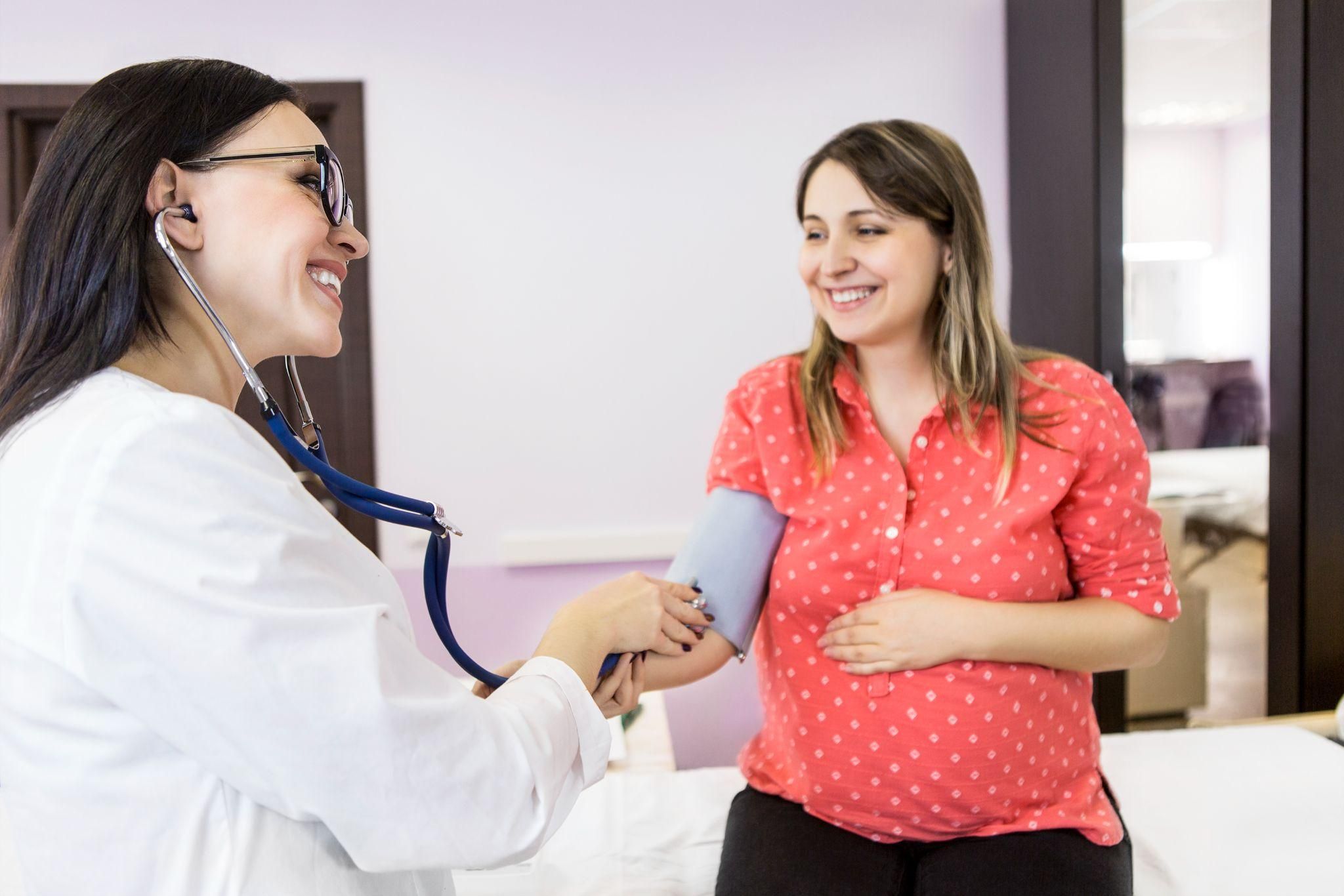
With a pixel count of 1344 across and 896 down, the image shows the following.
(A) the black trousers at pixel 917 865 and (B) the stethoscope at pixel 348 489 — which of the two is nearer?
(B) the stethoscope at pixel 348 489

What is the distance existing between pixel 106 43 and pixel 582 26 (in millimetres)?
1236

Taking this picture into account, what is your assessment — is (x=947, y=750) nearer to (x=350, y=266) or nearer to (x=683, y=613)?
(x=683, y=613)

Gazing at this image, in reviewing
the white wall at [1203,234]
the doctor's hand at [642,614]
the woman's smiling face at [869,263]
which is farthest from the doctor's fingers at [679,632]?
the white wall at [1203,234]

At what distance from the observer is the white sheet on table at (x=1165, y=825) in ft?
4.67

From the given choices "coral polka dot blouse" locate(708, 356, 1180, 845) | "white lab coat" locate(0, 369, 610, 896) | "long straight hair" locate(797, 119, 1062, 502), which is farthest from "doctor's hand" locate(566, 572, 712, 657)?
"white lab coat" locate(0, 369, 610, 896)

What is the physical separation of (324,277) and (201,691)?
1.44ft

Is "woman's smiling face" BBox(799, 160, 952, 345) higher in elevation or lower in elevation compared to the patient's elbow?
higher

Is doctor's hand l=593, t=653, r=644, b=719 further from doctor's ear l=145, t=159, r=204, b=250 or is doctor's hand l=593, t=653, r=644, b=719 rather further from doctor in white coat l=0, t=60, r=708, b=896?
doctor's ear l=145, t=159, r=204, b=250

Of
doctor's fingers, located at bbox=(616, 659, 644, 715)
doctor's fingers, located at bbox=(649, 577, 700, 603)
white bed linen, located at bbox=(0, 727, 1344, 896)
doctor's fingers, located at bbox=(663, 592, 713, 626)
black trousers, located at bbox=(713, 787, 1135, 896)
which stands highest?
doctor's fingers, located at bbox=(649, 577, 700, 603)

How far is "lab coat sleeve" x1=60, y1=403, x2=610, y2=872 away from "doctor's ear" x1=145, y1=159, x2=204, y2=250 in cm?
21

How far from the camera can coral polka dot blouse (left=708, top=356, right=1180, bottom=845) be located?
1278 millimetres

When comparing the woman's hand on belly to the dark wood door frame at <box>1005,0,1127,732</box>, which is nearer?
the woman's hand on belly

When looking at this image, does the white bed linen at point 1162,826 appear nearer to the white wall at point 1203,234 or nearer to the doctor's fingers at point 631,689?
the doctor's fingers at point 631,689

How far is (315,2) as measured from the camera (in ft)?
8.59
